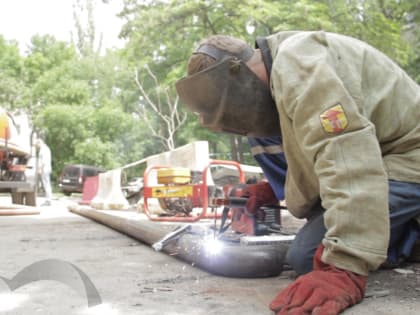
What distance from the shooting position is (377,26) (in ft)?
37.5

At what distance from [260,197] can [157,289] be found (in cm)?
105

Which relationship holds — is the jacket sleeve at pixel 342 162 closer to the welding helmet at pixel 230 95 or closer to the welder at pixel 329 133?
the welder at pixel 329 133

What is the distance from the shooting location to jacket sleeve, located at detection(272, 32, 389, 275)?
5.51 ft

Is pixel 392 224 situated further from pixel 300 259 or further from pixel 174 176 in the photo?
pixel 174 176

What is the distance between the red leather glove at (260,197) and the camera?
3.02 meters

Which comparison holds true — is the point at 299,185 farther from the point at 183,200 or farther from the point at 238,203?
the point at 183,200

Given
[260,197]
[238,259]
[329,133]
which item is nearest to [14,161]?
[260,197]

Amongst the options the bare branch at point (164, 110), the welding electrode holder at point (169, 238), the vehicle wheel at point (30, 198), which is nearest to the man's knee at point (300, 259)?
the welding electrode holder at point (169, 238)

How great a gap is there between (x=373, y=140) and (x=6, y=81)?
28.4 metres

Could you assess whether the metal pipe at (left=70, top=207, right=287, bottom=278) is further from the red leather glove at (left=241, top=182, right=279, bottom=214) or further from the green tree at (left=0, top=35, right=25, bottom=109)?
the green tree at (left=0, top=35, right=25, bottom=109)

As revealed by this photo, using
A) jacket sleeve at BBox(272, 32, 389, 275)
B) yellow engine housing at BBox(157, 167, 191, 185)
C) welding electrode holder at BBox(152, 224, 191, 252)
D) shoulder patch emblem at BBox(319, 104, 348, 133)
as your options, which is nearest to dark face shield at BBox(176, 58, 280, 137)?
jacket sleeve at BBox(272, 32, 389, 275)

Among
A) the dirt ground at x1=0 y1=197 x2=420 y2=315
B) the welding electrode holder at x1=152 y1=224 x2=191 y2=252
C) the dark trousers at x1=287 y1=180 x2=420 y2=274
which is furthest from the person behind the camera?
the welding electrode holder at x1=152 y1=224 x2=191 y2=252

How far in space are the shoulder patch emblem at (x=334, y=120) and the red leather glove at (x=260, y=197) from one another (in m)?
1.28

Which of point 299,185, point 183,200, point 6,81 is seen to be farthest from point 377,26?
point 6,81
